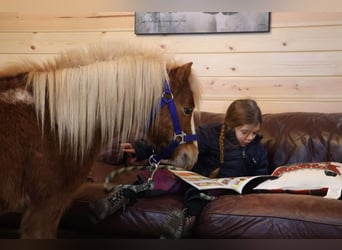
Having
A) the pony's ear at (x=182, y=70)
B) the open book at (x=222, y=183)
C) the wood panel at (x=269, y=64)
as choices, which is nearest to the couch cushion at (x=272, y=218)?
the open book at (x=222, y=183)

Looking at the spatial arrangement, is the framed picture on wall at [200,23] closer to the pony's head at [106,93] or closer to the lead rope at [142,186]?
the lead rope at [142,186]

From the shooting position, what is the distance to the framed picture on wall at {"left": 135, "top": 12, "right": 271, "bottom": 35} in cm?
213

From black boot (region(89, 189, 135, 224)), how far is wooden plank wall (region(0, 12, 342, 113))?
85 cm

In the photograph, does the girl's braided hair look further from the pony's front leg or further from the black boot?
the pony's front leg

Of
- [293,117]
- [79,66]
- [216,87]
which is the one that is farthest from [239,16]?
[79,66]

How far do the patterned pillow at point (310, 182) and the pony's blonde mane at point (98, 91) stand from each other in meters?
0.64

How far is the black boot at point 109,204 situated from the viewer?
1.32 metres

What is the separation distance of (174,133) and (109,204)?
353 millimetres

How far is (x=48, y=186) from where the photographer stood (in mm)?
1046

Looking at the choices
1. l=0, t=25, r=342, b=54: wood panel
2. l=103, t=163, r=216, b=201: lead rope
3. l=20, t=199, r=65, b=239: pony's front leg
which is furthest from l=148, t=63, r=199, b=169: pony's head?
l=0, t=25, r=342, b=54: wood panel

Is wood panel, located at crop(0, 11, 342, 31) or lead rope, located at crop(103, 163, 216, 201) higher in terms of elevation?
wood panel, located at crop(0, 11, 342, 31)

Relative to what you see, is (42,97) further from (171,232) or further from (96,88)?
(171,232)

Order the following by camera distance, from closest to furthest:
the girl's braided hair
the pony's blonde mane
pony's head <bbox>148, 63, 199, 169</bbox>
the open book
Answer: the pony's blonde mane < pony's head <bbox>148, 63, 199, 169</bbox> < the open book < the girl's braided hair

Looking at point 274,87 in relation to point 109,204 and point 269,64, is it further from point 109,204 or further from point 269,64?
point 109,204
